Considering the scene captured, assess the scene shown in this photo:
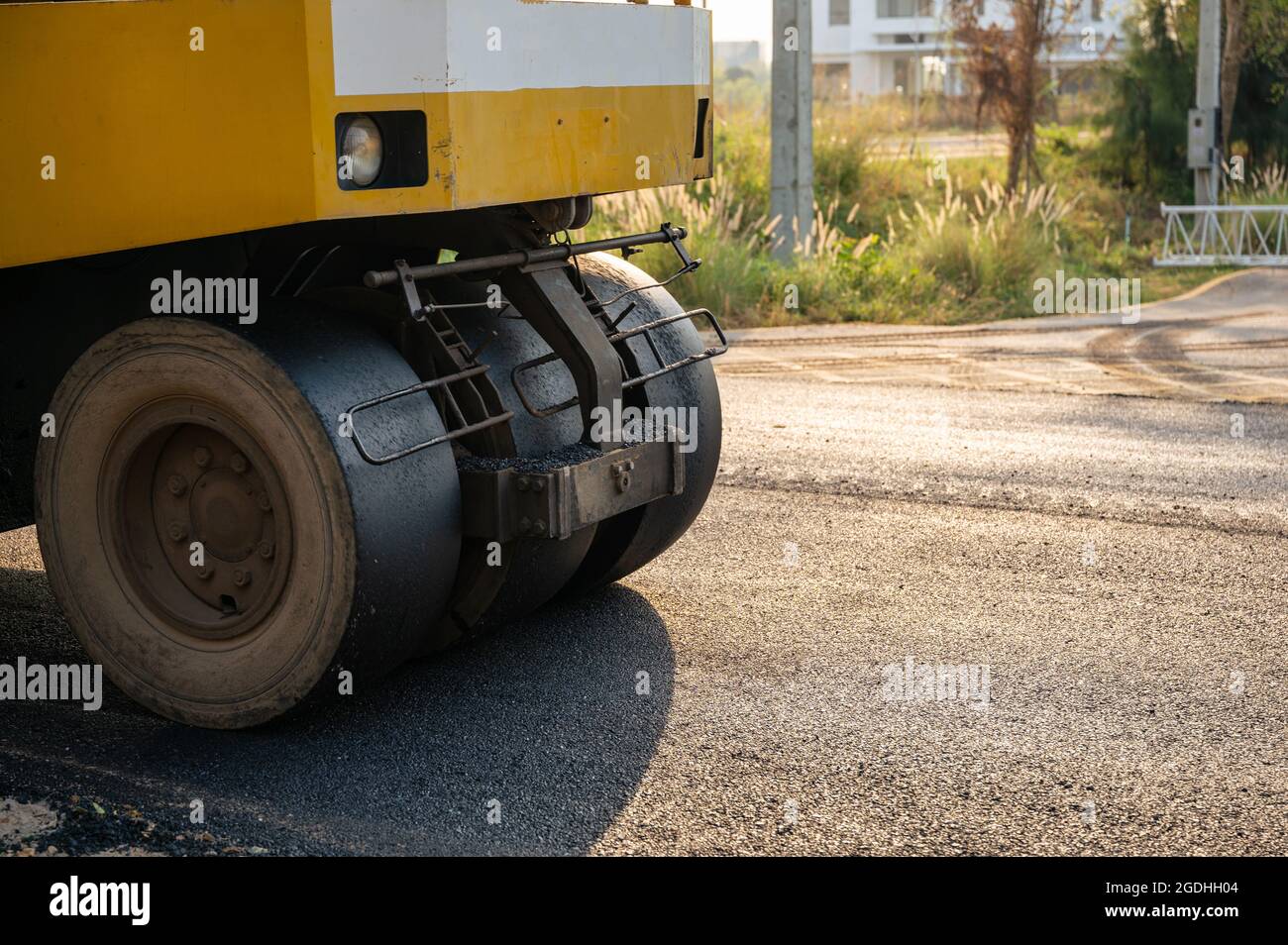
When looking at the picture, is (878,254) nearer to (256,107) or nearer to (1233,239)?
(1233,239)

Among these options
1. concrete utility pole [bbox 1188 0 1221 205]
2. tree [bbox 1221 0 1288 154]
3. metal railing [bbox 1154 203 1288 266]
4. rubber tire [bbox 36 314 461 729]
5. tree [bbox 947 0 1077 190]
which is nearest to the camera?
rubber tire [bbox 36 314 461 729]

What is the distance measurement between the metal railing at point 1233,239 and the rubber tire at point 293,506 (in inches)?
530

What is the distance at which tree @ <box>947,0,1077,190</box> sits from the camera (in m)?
21.0

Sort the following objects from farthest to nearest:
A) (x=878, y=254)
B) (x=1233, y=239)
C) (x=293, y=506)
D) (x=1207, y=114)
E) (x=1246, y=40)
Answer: (x=1246, y=40), (x=1207, y=114), (x=1233, y=239), (x=878, y=254), (x=293, y=506)

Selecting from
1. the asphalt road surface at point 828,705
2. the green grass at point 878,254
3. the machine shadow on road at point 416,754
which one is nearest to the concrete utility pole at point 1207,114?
the green grass at point 878,254

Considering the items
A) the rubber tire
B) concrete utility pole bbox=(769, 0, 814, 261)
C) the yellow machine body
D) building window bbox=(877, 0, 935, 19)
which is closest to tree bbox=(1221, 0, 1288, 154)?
concrete utility pole bbox=(769, 0, 814, 261)

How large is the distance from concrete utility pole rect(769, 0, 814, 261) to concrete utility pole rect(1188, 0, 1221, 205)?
5.36 metres

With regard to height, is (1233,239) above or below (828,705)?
above

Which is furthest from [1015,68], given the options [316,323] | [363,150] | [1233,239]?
[363,150]

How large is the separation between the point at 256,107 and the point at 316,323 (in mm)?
632

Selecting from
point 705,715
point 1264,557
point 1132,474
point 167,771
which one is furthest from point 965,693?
point 1132,474

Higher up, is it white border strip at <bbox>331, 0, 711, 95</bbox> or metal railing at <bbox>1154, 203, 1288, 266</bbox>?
white border strip at <bbox>331, 0, 711, 95</bbox>

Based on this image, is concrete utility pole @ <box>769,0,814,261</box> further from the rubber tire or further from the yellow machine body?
the rubber tire

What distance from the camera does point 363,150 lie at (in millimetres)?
3697
